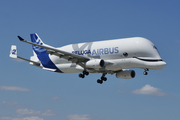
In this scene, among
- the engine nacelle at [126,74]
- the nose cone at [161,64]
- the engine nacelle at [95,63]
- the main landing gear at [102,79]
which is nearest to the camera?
the nose cone at [161,64]

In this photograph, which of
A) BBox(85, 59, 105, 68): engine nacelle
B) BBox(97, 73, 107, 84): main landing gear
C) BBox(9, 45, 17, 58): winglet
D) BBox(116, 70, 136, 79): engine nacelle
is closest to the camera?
BBox(85, 59, 105, 68): engine nacelle

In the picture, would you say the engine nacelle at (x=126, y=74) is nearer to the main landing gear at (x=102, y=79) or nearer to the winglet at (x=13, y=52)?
the main landing gear at (x=102, y=79)

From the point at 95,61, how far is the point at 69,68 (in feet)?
26.1

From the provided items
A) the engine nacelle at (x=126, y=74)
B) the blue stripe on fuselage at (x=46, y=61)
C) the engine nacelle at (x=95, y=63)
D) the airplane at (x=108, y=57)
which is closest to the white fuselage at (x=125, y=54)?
the airplane at (x=108, y=57)

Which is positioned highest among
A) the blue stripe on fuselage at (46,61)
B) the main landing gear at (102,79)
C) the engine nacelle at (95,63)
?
the blue stripe on fuselage at (46,61)

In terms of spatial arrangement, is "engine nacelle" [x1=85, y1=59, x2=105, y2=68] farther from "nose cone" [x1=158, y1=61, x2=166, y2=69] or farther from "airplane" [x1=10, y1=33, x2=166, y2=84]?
"nose cone" [x1=158, y1=61, x2=166, y2=69]

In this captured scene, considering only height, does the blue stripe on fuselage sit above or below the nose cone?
above

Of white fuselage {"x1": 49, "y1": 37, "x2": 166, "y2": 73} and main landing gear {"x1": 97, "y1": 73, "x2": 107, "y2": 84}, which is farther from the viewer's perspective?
main landing gear {"x1": 97, "y1": 73, "x2": 107, "y2": 84}

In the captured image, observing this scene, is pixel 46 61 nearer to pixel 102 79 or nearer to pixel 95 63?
pixel 102 79

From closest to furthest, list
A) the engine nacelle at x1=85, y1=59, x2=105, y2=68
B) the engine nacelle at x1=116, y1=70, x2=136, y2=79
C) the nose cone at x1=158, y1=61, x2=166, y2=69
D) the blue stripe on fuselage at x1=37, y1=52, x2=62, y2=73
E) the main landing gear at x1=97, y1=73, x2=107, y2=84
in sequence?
the nose cone at x1=158, y1=61, x2=166, y2=69, the engine nacelle at x1=85, y1=59, x2=105, y2=68, the engine nacelle at x1=116, y1=70, x2=136, y2=79, the main landing gear at x1=97, y1=73, x2=107, y2=84, the blue stripe on fuselage at x1=37, y1=52, x2=62, y2=73

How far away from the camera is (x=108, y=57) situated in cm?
5412

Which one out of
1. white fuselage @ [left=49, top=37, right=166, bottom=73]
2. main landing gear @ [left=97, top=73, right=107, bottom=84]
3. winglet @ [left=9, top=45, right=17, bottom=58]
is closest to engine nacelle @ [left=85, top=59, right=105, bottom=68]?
white fuselage @ [left=49, top=37, right=166, bottom=73]

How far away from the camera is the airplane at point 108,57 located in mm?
51938

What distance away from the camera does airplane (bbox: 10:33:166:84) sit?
51.9 m
